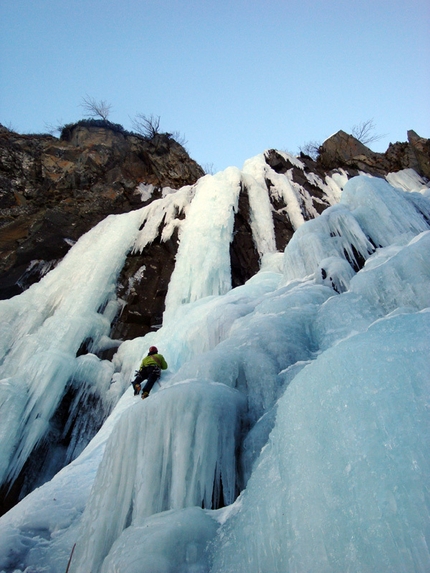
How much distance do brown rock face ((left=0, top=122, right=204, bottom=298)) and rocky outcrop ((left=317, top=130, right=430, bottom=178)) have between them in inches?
220

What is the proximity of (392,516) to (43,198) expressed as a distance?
1213 cm

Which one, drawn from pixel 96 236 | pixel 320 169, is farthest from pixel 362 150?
pixel 96 236

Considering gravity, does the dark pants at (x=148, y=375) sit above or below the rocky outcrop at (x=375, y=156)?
below

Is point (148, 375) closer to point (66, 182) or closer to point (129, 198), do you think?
point (129, 198)

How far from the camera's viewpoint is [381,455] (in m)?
1.59

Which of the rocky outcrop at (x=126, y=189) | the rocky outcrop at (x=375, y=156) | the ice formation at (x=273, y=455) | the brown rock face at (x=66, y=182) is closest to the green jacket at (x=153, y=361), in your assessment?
the ice formation at (x=273, y=455)

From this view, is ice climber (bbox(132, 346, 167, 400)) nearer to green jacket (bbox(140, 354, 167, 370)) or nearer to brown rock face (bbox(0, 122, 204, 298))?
green jacket (bbox(140, 354, 167, 370))

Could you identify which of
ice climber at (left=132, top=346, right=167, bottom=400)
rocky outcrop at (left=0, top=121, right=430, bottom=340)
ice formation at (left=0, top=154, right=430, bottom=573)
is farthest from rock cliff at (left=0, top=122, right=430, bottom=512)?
ice formation at (left=0, top=154, right=430, bottom=573)

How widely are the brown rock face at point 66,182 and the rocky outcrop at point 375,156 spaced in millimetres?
5587

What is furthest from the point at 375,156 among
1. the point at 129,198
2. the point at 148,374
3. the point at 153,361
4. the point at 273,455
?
the point at 273,455

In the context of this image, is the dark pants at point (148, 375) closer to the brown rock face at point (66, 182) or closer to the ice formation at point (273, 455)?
the ice formation at point (273, 455)

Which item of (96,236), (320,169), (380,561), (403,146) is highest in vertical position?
(403,146)

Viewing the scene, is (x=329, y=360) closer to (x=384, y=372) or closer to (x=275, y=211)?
(x=384, y=372)

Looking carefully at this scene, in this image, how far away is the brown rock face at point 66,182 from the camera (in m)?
9.42
